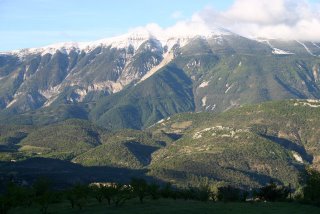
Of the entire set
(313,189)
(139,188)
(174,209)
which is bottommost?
(313,189)

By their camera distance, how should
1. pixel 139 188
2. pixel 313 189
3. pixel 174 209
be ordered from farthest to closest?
pixel 313 189
pixel 139 188
pixel 174 209

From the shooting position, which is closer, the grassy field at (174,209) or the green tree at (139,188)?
the grassy field at (174,209)

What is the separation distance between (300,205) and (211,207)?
29770 millimetres

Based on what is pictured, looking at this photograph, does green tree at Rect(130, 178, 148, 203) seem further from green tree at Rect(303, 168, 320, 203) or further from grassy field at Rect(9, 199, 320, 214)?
green tree at Rect(303, 168, 320, 203)

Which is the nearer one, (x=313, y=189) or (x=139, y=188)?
(x=139, y=188)

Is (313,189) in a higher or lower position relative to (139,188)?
lower

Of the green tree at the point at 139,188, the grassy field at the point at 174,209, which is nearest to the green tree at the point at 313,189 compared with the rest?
the grassy field at the point at 174,209

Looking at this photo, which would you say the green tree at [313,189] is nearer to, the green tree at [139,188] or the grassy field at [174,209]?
the grassy field at [174,209]

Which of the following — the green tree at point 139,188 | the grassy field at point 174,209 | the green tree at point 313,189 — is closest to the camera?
the grassy field at point 174,209

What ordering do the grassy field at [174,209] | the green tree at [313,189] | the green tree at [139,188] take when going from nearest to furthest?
the grassy field at [174,209] < the green tree at [139,188] < the green tree at [313,189]

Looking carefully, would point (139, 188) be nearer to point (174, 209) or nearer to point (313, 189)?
point (174, 209)

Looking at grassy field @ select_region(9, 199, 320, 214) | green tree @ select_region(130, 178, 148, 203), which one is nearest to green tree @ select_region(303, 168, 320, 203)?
grassy field @ select_region(9, 199, 320, 214)

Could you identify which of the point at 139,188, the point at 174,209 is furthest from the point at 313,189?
the point at 139,188

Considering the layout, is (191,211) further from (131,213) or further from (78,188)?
(78,188)
